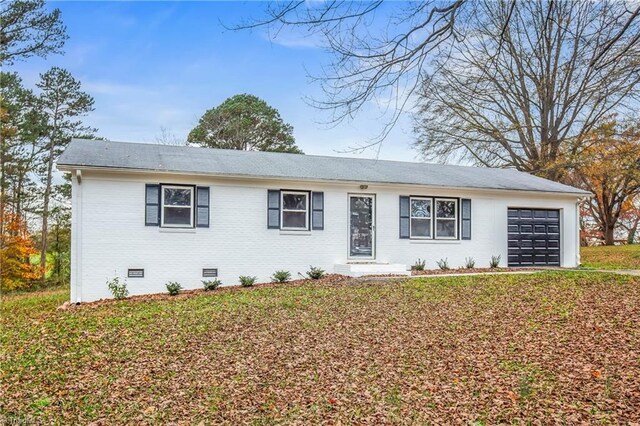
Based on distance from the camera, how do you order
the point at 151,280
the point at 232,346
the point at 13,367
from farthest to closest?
the point at 151,280 < the point at 232,346 < the point at 13,367

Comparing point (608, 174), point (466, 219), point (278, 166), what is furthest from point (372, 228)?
point (608, 174)

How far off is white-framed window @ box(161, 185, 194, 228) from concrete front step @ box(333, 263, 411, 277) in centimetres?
435

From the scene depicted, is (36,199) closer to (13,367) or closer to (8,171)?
(8,171)

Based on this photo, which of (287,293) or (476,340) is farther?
(287,293)

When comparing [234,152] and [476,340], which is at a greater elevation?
[234,152]

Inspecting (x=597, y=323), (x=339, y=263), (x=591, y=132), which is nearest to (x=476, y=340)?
(x=597, y=323)

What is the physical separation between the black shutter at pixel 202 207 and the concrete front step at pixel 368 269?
393 centimetres

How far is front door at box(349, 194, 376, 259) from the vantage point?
14.6 metres

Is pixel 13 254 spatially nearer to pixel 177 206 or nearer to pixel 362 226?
pixel 177 206

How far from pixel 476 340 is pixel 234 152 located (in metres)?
11.1

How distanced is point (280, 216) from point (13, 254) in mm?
14369

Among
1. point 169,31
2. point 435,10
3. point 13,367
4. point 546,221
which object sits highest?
point 169,31

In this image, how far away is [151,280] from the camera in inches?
489

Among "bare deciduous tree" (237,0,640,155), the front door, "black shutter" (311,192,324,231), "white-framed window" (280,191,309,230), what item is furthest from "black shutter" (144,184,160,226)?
"bare deciduous tree" (237,0,640,155)
